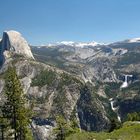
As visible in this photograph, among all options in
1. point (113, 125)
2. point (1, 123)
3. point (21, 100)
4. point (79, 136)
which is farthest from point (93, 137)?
point (113, 125)

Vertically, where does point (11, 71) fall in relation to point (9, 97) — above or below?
above

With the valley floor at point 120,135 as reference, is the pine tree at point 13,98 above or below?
above

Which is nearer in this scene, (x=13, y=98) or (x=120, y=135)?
(x=120, y=135)

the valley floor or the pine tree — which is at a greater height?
the pine tree

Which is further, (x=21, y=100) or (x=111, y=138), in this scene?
(x=21, y=100)

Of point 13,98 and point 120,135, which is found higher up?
point 13,98

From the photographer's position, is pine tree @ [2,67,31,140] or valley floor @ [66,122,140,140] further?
pine tree @ [2,67,31,140]

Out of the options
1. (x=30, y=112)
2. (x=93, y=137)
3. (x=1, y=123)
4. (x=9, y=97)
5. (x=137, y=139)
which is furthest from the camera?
(x=1, y=123)

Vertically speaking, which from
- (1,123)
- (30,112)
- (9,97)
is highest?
(9,97)

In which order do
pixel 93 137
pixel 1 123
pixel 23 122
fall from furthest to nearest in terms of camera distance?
pixel 1 123, pixel 23 122, pixel 93 137

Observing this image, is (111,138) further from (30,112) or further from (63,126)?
(63,126)

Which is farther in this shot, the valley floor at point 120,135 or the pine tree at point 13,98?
the pine tree at point 13,98
